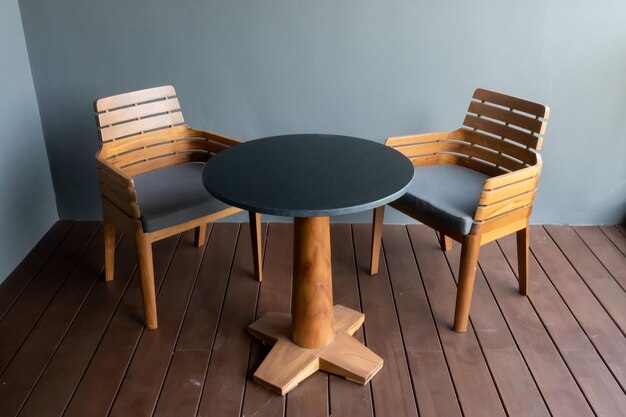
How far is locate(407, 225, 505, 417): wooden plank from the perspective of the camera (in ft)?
6.66

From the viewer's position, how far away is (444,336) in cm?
236

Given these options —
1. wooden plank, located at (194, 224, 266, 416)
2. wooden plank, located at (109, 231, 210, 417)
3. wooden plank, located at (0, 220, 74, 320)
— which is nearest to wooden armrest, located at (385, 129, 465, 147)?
wooden plank, located at (194, 224, 266, 416)

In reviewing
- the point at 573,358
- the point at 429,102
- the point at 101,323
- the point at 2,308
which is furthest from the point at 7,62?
the point at 573,358

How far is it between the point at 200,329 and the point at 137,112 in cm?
103

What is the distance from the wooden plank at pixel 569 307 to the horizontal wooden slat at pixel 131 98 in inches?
75.1

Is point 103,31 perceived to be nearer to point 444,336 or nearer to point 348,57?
point 348,57

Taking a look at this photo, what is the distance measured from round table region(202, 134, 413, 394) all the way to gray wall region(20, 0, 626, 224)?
73 cm

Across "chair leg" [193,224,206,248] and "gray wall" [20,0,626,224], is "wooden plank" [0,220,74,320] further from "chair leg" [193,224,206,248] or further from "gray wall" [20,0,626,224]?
"chair leg" [193,224,206,248]

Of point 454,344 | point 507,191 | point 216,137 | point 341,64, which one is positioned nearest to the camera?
point 507,191

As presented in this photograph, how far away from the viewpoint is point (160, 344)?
2314 mm

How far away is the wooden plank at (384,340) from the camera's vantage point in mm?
2025

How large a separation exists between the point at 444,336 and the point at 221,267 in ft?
3.74

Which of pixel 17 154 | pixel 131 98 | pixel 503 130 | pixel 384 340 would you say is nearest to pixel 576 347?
pixel 384 340

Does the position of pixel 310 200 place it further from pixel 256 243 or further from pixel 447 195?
pixel 256 243
